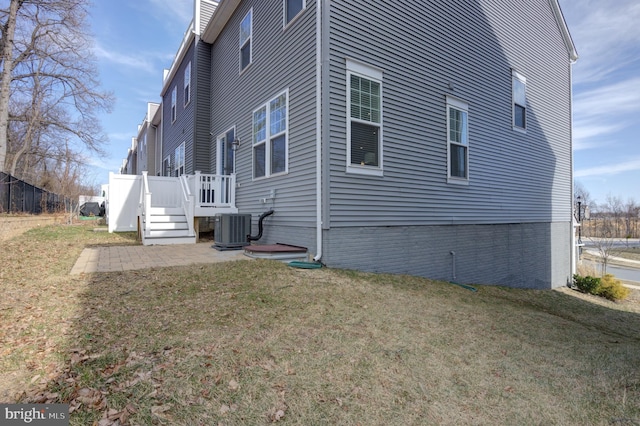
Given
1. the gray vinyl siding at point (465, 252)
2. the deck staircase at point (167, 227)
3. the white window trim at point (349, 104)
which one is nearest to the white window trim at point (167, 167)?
the deck staircase at point (167, 227)

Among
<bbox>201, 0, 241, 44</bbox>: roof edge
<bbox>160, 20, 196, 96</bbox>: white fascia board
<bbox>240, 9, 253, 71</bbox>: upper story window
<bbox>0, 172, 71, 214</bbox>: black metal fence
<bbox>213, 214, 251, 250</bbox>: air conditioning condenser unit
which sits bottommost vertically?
<bbox>213, 214, 251, 250</bbox>: air conditioning condenser unit

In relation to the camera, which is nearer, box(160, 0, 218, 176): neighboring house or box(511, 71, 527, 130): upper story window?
box(511, 71, 527, 130): upper story window

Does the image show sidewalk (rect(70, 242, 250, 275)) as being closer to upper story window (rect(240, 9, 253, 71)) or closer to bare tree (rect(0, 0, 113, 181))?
upper story window (rect(240, 9, 253, 71))

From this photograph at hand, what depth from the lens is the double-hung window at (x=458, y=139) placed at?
7.93 meters

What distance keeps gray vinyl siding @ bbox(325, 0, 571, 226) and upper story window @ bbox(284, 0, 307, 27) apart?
107 cm

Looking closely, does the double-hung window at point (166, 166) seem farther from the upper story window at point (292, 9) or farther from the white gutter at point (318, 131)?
the white gutter at point (318, 131)

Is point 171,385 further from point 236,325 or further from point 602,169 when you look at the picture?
point 602,169

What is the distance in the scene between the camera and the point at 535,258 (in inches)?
407

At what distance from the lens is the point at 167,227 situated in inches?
329

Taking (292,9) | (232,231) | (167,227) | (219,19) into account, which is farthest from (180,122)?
(292,9)

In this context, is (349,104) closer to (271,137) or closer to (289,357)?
(271,137)

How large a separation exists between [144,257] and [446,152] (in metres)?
6.83

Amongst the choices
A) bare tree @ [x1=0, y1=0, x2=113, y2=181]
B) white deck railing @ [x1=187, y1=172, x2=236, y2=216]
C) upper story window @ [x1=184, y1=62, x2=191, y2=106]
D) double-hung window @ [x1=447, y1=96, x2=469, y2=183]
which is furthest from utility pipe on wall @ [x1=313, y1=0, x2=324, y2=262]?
bare tree @ [x1=0, y1=0, x2=113, y2=181]

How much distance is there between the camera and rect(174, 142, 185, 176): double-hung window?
1292 cm
